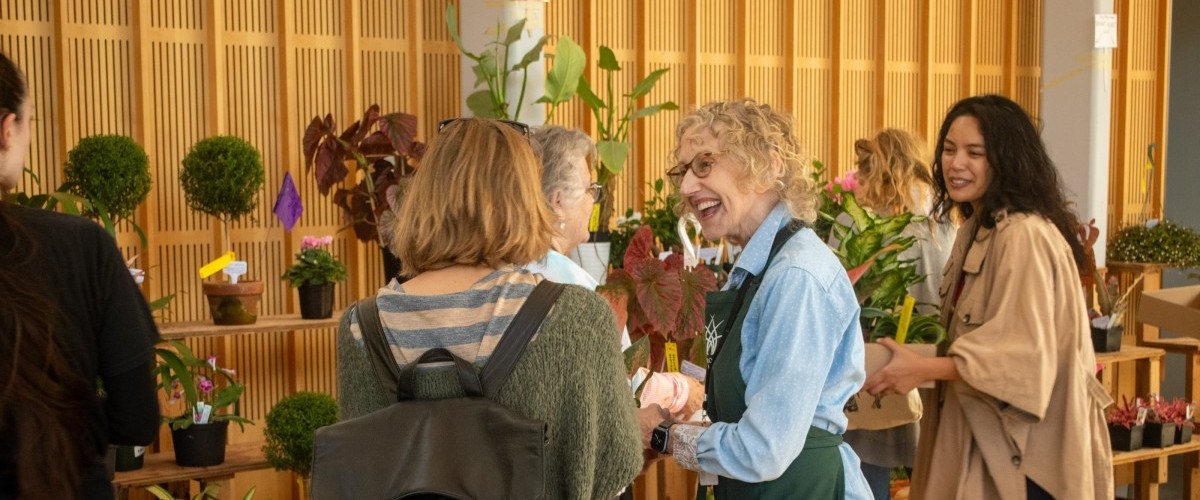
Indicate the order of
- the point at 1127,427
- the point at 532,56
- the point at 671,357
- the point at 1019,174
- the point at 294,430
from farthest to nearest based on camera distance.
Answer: the point at 1127,427 → the point at 532,56 → the point at 294,430 → the point at 1019,174 → the point at 671,357

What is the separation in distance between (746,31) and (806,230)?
450cm

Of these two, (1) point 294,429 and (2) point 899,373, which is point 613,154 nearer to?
(1) point 294,429

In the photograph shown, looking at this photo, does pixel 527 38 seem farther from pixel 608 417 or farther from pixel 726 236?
pixel 608 417

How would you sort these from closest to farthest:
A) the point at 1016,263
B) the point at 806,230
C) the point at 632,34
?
the point at 806,230, the point at 1016,263, the point at 632,34

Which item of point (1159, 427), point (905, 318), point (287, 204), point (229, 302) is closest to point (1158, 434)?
point (1159, 427)

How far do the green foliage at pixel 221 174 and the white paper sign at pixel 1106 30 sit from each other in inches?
189

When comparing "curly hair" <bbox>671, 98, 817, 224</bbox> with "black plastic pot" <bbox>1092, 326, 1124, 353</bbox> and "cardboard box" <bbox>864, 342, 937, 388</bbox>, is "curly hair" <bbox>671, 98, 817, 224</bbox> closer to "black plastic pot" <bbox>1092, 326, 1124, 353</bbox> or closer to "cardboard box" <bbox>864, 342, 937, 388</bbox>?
"cardboard box" <bbox>864, 342, 937, 388</bbox>

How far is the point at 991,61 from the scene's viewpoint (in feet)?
25.0

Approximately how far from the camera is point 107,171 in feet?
13.9

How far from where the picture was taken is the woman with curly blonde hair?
2168 mm

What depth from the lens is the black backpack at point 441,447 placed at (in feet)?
5.83

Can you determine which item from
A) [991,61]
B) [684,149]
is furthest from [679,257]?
[991,61]

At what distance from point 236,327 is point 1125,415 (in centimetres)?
→ 401

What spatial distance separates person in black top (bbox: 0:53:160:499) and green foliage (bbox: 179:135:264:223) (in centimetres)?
252
